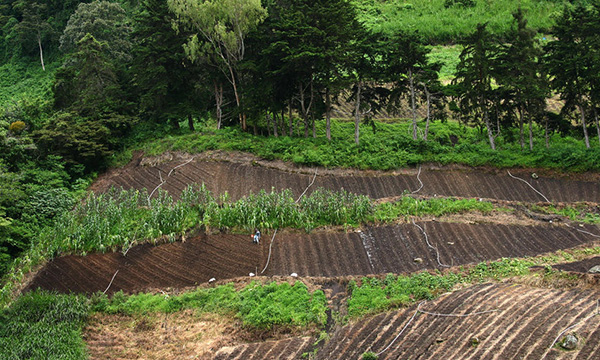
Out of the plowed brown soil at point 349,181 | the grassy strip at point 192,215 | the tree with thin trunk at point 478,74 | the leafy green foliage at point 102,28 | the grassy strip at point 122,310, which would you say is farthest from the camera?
the leafy green foliage at point 102,28

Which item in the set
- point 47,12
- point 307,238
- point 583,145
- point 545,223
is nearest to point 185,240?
point 307,238

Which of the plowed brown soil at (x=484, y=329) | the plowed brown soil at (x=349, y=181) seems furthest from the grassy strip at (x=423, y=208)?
the plowed brown soil at (x=484, y=329)

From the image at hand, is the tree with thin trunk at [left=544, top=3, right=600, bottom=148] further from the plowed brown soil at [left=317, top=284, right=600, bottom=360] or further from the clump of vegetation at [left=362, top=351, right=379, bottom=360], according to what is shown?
the clump of vegetation at [left=362, top=351, right=379, bottom=360]

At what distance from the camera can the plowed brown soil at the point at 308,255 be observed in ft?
55.7

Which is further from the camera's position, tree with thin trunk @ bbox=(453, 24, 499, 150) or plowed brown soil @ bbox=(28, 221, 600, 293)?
tree with thin trunk @ bbox=(453, 24, 499, 150)

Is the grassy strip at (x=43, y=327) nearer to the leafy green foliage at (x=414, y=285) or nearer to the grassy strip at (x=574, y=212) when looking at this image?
the leafy green foliage at (x=414, y=285)

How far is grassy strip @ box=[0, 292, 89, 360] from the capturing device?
13.4 meters

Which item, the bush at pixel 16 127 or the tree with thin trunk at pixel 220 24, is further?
the bush at pixel 16 127

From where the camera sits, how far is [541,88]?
24297 millimetres

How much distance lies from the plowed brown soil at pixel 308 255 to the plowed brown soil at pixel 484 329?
3.25 metres

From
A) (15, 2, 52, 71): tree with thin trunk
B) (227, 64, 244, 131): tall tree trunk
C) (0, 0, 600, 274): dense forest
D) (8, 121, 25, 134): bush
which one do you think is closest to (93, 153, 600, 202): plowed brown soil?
(0, 0, 600, 274): dense forest

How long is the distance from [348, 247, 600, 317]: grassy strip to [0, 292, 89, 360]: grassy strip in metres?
8.06

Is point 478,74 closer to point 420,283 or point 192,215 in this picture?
point 420,283

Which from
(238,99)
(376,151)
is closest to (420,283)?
(376,151)
